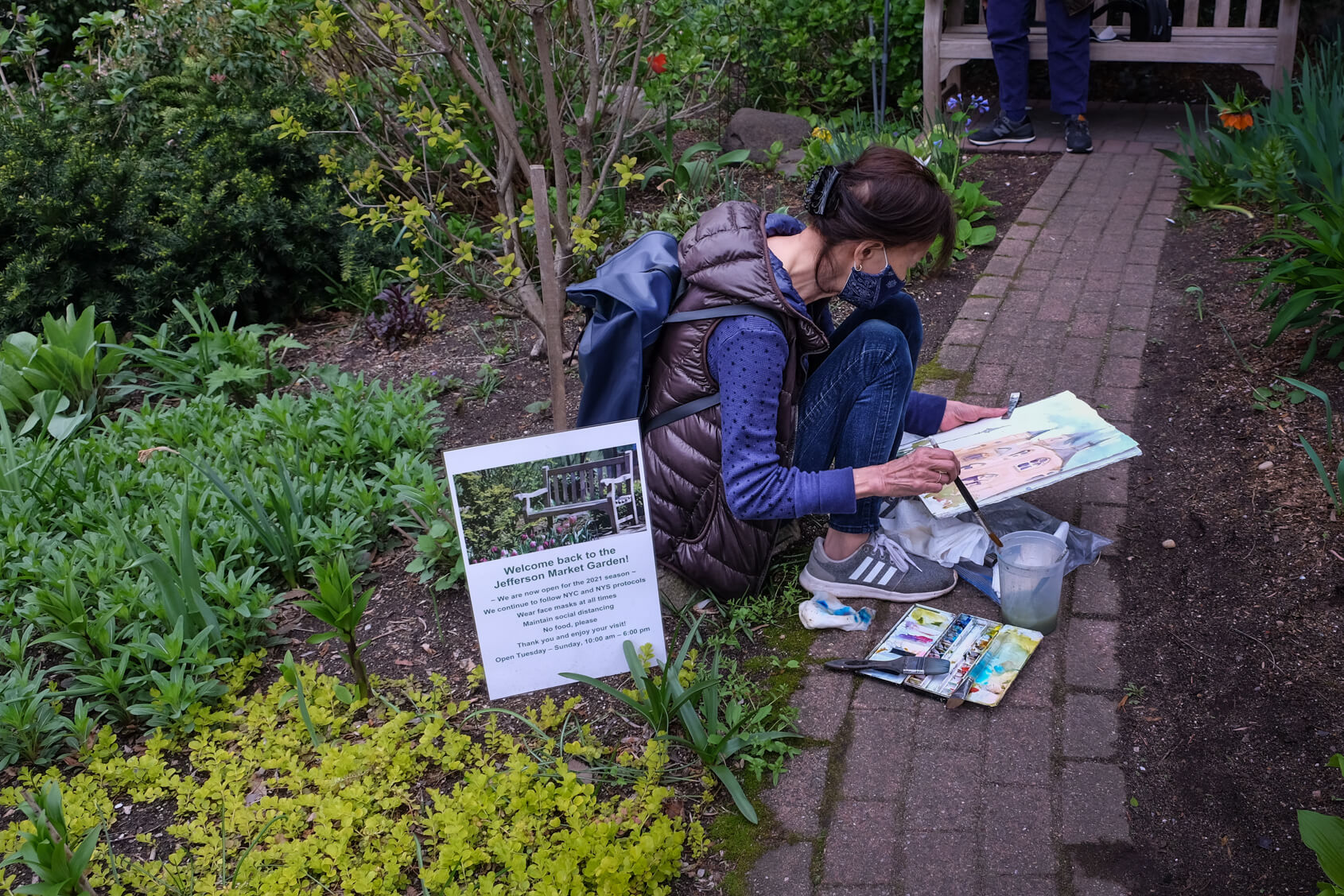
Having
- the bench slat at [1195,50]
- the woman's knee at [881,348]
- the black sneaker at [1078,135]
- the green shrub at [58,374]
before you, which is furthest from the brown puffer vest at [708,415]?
the bench slat at [1195,50]

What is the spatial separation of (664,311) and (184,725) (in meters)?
1.46

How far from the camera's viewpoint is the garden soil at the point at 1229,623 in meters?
2.01

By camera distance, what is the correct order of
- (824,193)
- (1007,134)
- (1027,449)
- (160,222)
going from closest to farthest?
(824,193) → (1027,449) → (160,222) → (1007,134)

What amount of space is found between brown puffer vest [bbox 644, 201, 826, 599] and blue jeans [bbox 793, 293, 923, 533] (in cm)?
8

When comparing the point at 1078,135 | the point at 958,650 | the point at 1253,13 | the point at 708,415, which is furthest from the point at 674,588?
the point at 1253,13

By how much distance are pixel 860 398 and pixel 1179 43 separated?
14.1 ft

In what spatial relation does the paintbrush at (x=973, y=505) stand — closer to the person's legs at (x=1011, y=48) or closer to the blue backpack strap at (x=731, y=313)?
the blue backpack strap at (x=731, y=313)

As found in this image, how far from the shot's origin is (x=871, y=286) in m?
2.43

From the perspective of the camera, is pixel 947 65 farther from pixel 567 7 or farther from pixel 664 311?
pixel 664 311

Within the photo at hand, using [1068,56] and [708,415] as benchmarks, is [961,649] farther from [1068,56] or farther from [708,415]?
[1068,56]

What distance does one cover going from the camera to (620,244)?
4707 mm

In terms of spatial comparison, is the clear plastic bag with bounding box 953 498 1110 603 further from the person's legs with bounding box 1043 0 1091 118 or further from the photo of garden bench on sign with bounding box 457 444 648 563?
the person's legs with bounding box 1043 0 1091 118

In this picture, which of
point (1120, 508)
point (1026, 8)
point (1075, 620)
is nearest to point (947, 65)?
point (1026, 8)

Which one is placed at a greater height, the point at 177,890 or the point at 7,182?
the point at 7,182
